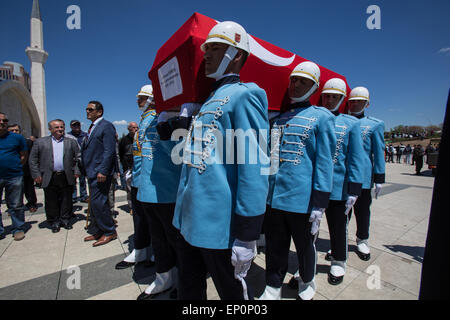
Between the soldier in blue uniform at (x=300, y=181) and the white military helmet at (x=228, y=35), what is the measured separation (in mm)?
899

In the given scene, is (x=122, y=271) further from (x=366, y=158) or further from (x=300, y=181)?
(x=366, y=158)

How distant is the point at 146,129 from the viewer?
2443 millimetres

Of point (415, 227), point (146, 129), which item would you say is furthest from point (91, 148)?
point (415, 227)

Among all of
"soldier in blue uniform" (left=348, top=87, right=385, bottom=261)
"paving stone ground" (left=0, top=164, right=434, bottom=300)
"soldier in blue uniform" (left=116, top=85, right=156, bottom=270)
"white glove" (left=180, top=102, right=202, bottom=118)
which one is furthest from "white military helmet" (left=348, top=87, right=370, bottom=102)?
"soldier in blue uniform" (left=116, top=85, right=156, bottom=270)

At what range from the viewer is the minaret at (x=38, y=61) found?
22.7 metres

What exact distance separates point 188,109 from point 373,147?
3127 millimetres

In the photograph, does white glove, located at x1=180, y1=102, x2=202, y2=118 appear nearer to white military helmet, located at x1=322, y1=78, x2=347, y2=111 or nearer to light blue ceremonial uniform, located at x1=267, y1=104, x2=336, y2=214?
light blue ceremonial uniform, located at x1=267, y1=104, x2=336, y2=214

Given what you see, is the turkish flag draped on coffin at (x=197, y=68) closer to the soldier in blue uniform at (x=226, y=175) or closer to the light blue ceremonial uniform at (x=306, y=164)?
the soldier in blue uniform at (x=226, y=175)

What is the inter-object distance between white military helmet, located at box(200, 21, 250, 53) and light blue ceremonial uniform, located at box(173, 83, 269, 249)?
332 mm

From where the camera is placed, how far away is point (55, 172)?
14.6ft

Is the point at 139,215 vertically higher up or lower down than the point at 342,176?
lower down

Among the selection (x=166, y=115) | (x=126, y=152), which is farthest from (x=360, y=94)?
(x=126, y=152)

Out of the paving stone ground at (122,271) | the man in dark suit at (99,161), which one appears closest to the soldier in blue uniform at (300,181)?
the paving stone ground at (122,271)

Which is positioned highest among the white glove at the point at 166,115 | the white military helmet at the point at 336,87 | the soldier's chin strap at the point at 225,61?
the white military helmet at the point at 336,87
